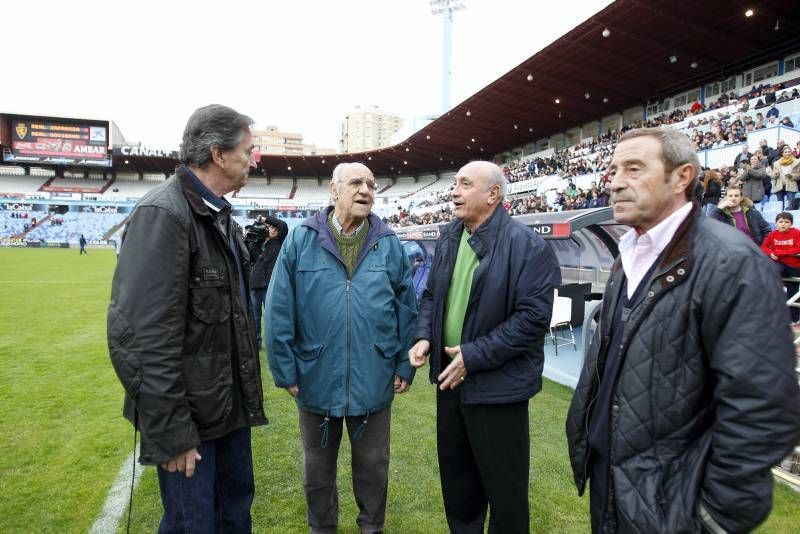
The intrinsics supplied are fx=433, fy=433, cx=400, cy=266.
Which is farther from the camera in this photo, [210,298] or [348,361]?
[348,361]

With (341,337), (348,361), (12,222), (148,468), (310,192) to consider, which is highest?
(310,192)

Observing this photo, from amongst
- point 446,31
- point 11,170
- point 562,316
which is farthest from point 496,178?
point 11,170

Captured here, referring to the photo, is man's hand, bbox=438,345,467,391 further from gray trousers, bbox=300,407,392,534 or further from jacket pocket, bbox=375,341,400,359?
gray trousers, bbox=300,407,392,534

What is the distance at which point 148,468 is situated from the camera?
3.44m

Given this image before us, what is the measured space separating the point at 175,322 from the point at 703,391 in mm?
1814

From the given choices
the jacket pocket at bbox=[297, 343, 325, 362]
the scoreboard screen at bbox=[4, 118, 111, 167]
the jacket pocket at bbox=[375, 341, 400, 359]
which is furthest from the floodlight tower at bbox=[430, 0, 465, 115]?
the jacket pocket at bbox=[297, 343, 325, 362]

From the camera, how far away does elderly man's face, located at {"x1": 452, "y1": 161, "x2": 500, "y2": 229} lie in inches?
91.7

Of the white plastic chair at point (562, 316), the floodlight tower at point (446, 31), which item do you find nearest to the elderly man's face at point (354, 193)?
the white plastic chair at point (562, 316)

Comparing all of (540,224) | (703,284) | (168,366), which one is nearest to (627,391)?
(703,284)

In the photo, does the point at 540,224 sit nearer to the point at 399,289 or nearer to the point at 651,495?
the point at 399,289

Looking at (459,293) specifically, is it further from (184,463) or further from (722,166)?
(722,166)

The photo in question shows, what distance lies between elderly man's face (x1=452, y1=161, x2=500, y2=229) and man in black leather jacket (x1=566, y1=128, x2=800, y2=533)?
0.78 m

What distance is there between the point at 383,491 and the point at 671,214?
6.99ft

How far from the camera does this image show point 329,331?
2350 millimetres
